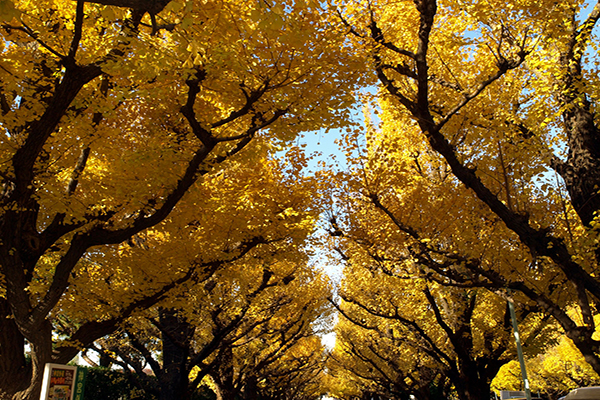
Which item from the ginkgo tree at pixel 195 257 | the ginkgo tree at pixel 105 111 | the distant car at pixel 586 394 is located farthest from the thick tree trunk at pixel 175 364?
the distant car at pixel 586 394

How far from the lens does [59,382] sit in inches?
259

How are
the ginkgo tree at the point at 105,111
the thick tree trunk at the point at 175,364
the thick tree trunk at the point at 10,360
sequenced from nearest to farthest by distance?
the ginkgo tree at the point at 105,111 → the thick tree trunk at the point at 10,360 → the thick tree trunk at the point at 175,364

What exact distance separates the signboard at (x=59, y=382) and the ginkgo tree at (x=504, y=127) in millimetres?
6504

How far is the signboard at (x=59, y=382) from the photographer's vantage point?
20.7ft

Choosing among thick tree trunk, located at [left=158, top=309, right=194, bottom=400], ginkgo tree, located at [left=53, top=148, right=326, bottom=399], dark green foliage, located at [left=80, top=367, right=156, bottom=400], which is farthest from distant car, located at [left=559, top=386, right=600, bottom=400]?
dark green foliage, located at [left=80, top=367, right=156, bottom=400]

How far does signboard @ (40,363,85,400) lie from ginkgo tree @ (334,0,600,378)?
6.50 m

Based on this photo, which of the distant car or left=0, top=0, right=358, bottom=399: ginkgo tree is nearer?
left=0, top=0, right=358, bottom=399: ginkgo tree

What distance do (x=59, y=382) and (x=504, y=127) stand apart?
9.65 m

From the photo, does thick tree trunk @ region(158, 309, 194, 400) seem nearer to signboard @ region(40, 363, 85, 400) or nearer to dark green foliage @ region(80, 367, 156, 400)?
signboard @ region(40, 363, 85, 400)

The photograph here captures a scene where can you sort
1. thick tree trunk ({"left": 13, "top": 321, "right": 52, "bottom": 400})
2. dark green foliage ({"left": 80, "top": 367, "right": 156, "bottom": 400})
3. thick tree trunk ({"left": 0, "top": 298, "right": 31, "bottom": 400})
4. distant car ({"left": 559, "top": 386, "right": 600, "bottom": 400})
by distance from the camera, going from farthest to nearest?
dark green foliage ({"left": 80, "top": 367, "right": 156, "bottom": 400}), distant car ({"left": 559, "top": 386, "right": 600, "bottom": 400}), thick tree trunk ({"left": 0, "top": 298, "right": 31, "bottom": 400}), thick tree trunk ({"left": 13, "top": 321, "right": 52, "bottom": 400})

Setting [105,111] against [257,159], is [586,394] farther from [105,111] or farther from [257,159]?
[105,111]

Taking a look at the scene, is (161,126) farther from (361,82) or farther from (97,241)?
(361,82)

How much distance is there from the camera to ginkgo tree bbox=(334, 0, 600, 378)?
683 centimetres

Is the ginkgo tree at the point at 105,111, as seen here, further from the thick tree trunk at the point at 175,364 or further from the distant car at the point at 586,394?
the distant car at the point at 586,394
